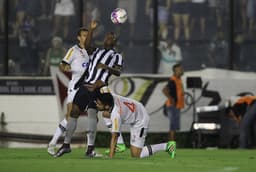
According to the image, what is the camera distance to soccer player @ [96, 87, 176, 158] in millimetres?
16266

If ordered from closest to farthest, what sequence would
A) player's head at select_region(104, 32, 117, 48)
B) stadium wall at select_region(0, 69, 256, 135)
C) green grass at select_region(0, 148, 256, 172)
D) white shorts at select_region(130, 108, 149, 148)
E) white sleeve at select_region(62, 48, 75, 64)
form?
green grass at select_region(0, 148, 256, 172)
white shorts at select_region(130, 108, 149, 148)
player's head at select_region(104, 32, 117, 48)
white sleeve at select_region(62, 48, 75, 64)
stadium wall at select_region(0, 69, 256, 135)

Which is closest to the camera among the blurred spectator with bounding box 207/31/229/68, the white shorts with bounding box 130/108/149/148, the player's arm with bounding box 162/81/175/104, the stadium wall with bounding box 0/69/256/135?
the white shorts with bounding box 130/108/149/148

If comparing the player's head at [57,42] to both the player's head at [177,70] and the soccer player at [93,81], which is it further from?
the soccer player at [93,81]

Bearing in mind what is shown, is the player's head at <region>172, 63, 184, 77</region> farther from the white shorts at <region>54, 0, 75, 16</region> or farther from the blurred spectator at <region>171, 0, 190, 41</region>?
the white shorts at <region>54, 0, 75, 16</region>

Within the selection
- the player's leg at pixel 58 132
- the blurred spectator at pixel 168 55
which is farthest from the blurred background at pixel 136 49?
the player's leg at pixel 58 132

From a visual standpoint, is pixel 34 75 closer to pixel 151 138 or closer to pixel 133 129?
pixel 151 138

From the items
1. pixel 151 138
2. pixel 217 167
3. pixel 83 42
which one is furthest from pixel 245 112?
pixel 217 167

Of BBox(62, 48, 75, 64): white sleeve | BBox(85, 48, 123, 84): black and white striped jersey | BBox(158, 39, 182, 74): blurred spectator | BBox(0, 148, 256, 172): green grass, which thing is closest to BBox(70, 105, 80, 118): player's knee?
BBox(85, 48, 123, 84): black and white striped jersey

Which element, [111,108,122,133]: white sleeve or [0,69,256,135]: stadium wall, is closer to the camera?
[111,108,122,133]: white sleeve

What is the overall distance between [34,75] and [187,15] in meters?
3.99

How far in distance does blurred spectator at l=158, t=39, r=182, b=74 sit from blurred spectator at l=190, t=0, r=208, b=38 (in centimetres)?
60

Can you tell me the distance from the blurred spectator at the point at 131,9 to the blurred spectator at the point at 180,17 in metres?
0.94

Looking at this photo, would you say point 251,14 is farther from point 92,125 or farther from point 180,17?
point 92,125

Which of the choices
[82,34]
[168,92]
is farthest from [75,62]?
[168,92]
